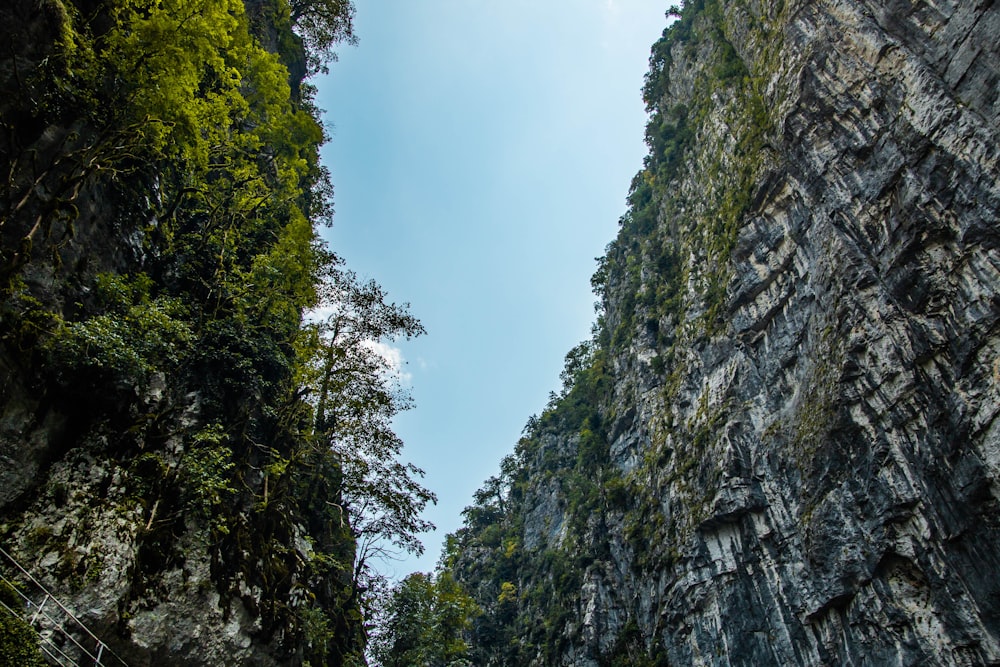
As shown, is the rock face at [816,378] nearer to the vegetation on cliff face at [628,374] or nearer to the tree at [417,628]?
the vegetation on cliff face at [628,374]

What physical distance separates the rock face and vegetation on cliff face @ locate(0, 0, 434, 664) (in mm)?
11083

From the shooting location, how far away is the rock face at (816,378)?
40.1ft

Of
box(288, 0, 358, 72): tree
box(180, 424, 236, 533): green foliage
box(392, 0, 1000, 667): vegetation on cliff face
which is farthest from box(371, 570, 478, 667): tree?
box(288, 0, 358, 72): tree

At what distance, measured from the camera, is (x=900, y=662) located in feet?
40.9

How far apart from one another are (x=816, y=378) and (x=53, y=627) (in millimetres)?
17881

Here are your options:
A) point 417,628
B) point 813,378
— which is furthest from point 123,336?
point 813,378

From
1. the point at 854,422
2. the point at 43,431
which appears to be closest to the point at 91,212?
the point at 43,431

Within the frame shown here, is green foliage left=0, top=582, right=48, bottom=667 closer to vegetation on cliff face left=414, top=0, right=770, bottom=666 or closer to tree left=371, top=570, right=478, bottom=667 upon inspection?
tree left=371, top=570, right=478, bottom=667

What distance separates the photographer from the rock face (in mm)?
12219

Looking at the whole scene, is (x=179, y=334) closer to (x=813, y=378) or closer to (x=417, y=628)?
(x=417, y=628)

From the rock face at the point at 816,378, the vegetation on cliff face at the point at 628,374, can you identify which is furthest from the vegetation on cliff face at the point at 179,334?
the vegetation on cliff face at the point at 628,374

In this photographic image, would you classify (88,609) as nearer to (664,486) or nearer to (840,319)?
(840,319)

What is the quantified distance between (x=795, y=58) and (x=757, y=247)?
681 centimetres

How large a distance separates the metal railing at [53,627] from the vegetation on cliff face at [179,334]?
0.53m
